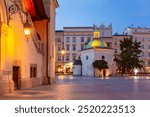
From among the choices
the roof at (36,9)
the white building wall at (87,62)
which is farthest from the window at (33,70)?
the white building wall at (87,62)

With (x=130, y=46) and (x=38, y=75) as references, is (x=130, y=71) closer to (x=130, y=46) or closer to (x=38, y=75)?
(x=130, y=46)

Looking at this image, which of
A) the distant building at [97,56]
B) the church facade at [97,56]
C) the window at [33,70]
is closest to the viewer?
the window at [33,70]

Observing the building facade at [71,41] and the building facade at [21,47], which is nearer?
the building facade at [21,47]

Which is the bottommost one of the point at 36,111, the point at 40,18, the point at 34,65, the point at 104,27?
the point at 36,111

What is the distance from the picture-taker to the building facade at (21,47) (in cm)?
2138

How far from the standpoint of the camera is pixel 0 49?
20469 mm

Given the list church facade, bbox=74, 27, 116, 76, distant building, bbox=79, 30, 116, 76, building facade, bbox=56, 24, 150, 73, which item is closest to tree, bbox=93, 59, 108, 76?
church facade, bbox=74, 27, 116, 76

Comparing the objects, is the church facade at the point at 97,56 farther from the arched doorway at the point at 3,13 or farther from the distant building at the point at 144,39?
the arched doorway at the point at 3,13

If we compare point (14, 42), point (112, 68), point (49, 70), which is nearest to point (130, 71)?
point (112, 68)

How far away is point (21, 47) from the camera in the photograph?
85.7ft

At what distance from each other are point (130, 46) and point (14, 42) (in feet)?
249

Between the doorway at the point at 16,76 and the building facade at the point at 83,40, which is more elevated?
the building facade at the point at 83,40

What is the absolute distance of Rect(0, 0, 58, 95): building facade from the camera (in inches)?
842

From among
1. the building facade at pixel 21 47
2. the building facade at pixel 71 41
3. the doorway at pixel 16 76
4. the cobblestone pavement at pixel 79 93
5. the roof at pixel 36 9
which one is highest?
the building facade at pixel 71 41
